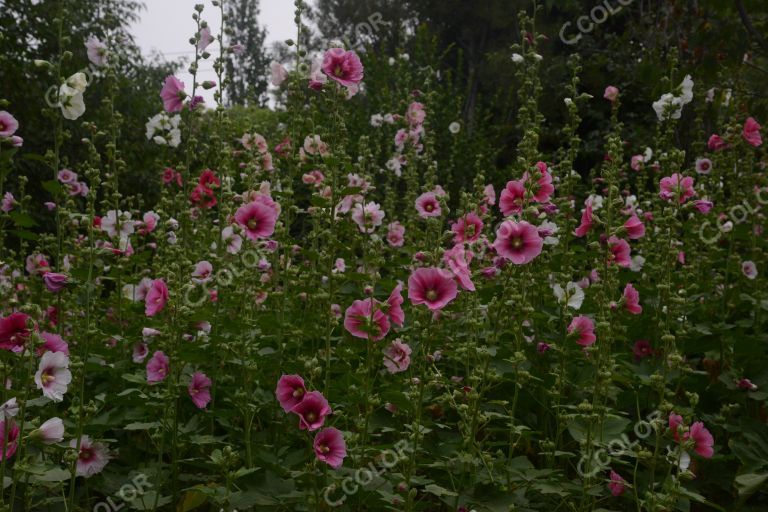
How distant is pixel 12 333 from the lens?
83.9 inches

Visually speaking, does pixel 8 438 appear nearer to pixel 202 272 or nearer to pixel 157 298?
pixel 157 298

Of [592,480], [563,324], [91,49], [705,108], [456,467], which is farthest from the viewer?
[705,108]

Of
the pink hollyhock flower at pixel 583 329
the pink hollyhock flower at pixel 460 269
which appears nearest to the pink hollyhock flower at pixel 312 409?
the pink hollyhock flower at pixel 460 269

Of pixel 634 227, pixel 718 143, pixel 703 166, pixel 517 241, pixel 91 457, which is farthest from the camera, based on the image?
pixel 703 166

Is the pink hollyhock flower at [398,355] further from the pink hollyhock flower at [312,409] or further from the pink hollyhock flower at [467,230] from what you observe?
the pink hollyhock flower at [312,409]

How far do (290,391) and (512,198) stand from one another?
3.61 feet

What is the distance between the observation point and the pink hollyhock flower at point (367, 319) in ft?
6.86

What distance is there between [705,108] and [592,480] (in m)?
2.67

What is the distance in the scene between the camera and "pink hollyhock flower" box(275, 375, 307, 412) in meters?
2.04

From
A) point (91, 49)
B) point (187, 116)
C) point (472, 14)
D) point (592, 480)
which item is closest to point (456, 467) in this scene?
point (592, 480)

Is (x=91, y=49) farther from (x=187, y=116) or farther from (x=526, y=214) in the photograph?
(x=526, y=214)

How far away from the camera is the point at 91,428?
7.70 feet

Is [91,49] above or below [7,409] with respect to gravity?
above

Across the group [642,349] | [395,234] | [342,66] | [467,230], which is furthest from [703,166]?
[342,66]
